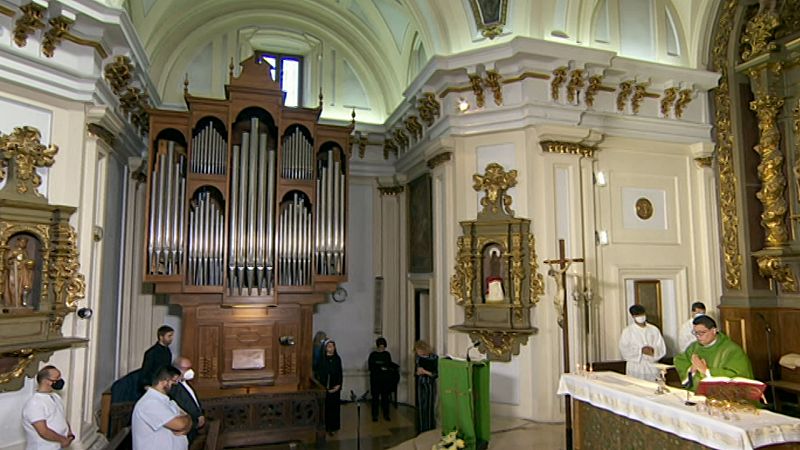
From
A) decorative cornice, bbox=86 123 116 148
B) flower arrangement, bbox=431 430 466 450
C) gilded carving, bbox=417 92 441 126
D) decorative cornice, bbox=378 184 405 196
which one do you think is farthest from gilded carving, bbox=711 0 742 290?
decorative cornice, bbox=86 123 116 148

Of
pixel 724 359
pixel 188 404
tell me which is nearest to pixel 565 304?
pixel 724 359

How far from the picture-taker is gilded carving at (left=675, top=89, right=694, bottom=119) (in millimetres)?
8266

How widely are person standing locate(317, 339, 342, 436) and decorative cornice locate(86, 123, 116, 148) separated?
4047 mm

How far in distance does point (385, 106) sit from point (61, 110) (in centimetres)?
590

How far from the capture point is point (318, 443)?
751 cm

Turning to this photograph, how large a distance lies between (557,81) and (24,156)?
6337 millimetres

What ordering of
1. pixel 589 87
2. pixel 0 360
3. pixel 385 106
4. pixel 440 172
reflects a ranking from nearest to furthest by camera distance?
1. pixel 0 360
2. pixel 589 87
3. pixel 440 172
4. pixel 385 106

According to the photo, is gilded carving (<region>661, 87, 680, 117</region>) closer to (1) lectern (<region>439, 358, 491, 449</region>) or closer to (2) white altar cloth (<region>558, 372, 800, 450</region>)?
(2) white altar cloth (<region>558, 372, 800, 450</region>)

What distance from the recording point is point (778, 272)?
→ 25.2 feet

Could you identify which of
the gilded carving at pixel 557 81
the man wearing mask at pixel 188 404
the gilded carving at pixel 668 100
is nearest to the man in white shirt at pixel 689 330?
the gilded carving at pixel 668 100

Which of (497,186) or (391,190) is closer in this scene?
(497,186)

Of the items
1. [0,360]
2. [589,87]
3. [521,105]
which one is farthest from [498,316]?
[0,360]

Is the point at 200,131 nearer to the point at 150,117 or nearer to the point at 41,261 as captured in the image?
the point at 150,117

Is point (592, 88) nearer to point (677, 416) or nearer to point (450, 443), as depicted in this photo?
point (677, 416)
